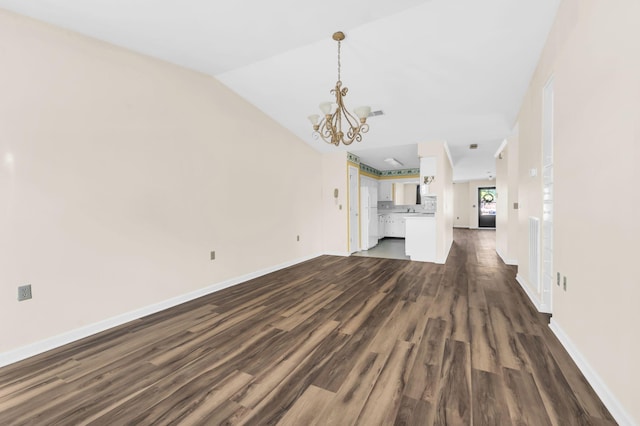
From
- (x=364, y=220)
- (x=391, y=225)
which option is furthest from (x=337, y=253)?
(x=391, y=225)

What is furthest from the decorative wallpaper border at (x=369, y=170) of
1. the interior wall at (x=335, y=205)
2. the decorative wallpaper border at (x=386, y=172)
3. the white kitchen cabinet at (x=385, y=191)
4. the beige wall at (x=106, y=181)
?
the beige wall at (x=106, y=181)

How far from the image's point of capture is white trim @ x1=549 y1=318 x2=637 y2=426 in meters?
1.33

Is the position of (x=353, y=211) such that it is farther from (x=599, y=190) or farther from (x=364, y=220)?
(x=599, y=190)

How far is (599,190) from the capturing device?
1.60 meters

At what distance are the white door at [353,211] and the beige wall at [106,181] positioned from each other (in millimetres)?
A: 2810

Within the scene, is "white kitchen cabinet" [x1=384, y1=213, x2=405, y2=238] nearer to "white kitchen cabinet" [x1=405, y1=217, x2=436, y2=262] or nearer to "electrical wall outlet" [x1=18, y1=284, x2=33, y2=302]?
"white kitchen cabinet" [x1=405, y1=217, x2=436, y2=262]

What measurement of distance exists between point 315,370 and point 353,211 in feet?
15.7

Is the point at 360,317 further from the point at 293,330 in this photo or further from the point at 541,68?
the point at 541,68

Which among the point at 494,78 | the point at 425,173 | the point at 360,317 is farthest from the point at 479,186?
the point at 360,317

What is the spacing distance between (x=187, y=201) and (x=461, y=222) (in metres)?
12.9

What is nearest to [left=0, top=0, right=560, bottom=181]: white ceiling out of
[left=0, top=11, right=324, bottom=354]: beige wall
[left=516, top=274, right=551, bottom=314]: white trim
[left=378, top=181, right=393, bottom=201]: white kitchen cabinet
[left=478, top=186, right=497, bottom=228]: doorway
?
[left=0, top=11, right=324, bottom=354]: beige wall

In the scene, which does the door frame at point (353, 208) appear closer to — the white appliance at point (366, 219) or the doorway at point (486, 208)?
the white appliance at point (366, 219)

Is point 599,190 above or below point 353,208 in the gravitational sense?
above

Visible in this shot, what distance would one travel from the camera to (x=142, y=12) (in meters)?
2.26
